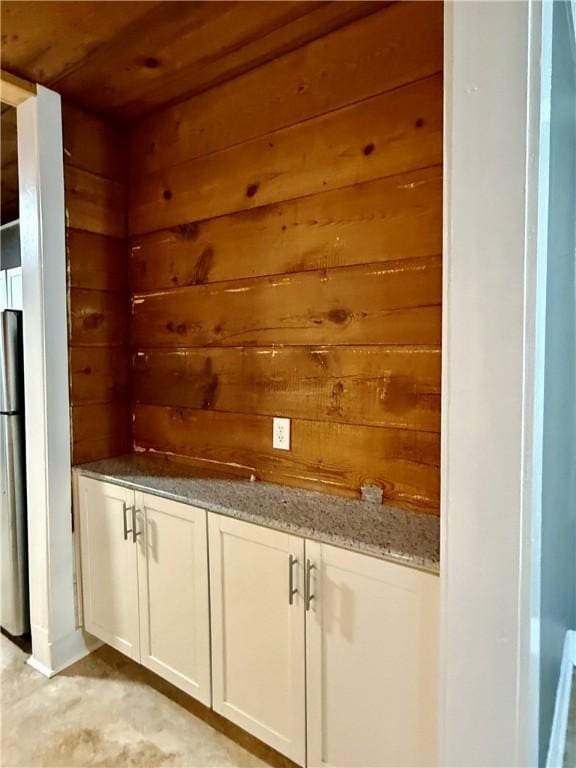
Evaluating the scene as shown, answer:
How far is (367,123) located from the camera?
1.52 meters

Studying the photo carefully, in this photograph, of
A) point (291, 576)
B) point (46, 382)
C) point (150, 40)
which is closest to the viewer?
point (291, 576)

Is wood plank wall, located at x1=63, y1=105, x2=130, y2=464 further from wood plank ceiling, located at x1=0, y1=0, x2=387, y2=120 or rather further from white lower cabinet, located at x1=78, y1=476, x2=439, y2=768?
white lower cabinet, located at x1=78, y1=476, x2=439, y2=768

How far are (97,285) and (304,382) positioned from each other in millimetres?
1082

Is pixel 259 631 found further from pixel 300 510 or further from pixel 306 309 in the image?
pixel 306 309

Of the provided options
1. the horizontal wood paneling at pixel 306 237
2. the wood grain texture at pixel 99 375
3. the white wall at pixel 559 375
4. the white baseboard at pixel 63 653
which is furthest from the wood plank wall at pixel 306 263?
the white baseboard at pixel 63 653

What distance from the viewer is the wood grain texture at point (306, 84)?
1422 mm

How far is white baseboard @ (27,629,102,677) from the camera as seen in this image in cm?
196

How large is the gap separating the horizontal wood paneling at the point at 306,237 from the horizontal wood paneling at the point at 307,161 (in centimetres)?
4

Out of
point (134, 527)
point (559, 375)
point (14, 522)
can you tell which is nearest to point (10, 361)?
point (14, 522)

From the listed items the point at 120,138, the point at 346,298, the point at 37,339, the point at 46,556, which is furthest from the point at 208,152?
the point at 46,556

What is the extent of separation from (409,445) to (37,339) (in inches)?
59.1

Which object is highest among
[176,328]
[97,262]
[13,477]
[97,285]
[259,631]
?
[97,262]

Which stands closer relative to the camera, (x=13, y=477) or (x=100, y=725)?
(x=100, y=725)

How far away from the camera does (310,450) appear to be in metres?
1.69
